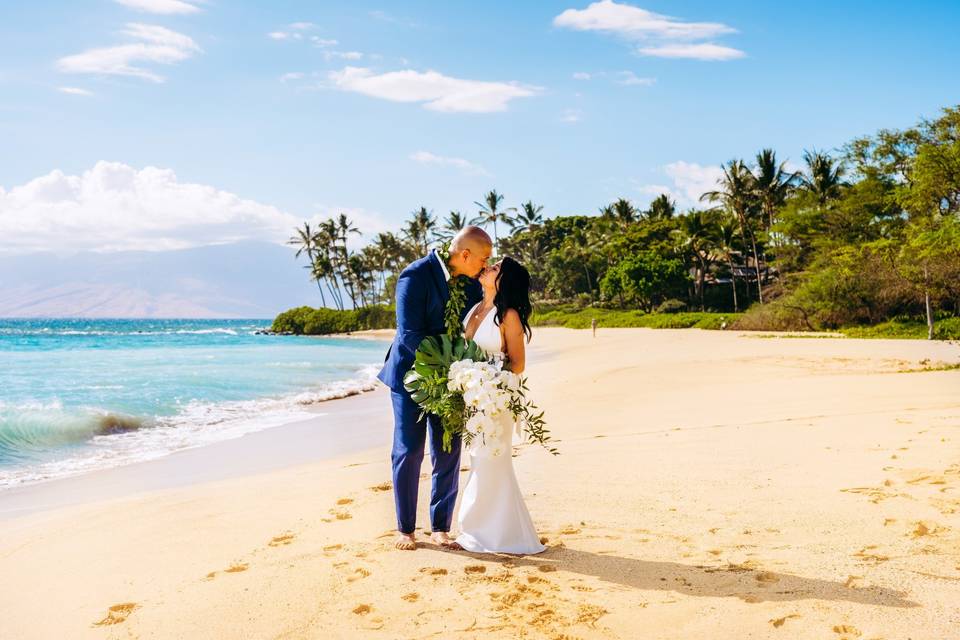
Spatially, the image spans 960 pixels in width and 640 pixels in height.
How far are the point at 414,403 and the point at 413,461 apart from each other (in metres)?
0.36

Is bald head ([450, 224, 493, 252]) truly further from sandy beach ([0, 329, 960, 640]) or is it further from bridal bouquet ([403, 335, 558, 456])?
sandy beach ([0, 329, 960, 640])

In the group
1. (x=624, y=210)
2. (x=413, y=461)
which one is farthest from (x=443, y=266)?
(x=624, y=210)

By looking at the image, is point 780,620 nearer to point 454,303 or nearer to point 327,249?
point 454,303

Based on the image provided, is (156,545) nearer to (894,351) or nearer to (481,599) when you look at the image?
(481,599)

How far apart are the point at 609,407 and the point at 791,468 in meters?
5.20

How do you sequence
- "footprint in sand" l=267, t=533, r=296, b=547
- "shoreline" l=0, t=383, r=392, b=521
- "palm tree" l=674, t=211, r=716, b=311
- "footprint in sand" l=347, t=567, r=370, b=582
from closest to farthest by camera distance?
"footprint in sand" l=347, t=567, r=370, b=582 < "footprint in sand" l=267, t=533, r=296, b=547 < "shoreline" l=0, t=383, r=392, b=521 < "palm tree" l=674, t=211, r=716, b=311

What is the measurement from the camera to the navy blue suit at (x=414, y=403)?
14.8 ft

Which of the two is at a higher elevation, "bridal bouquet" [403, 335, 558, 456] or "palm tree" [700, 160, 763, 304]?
"palm tree" [700, 160, 763, 304]

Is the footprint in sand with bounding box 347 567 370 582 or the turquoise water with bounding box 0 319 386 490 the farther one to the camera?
the turquoise water with bounding box 0 319 386 490

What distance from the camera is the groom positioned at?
4402mm

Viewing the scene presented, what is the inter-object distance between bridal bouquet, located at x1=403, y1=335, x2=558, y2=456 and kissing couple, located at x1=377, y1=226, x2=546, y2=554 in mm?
70

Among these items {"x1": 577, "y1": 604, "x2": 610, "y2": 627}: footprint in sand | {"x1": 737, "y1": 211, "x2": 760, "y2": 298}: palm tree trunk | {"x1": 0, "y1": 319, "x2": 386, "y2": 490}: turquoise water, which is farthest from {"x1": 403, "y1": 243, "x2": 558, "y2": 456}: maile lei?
{"x1": 737, "y1": 211, "x2": 760, "y2": 298}: palm tree trunk

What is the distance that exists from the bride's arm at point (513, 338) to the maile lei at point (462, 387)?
2.4 inches

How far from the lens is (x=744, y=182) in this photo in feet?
168
